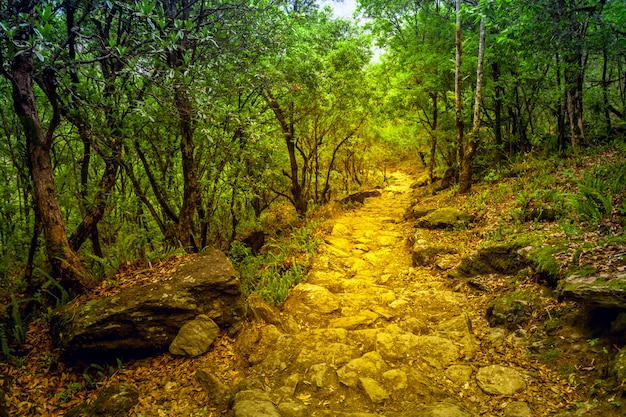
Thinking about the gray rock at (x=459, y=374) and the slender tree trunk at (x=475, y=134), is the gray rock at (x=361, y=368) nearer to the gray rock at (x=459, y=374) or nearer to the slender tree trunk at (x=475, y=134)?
the gray rock at (x=459, y=374)

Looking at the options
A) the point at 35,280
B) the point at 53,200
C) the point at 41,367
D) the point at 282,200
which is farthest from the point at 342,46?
the point at 41,367

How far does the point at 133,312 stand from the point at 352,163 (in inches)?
840

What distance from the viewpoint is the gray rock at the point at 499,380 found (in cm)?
400

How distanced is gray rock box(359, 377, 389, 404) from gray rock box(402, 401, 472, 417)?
1.26 feet

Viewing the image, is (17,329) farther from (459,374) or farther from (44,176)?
(459,374)

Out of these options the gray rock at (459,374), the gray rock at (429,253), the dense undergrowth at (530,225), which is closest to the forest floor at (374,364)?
the gray rock at (459,374)

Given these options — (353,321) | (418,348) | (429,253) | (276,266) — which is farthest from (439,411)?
(276,266)

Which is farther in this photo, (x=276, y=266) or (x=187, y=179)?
(x=276, y=266)

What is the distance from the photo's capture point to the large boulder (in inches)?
188

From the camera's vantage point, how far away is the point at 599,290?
13.2 feet

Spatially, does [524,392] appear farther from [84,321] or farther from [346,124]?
[346,124]

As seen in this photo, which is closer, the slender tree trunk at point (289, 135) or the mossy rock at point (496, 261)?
the mossy rock at point (496, 261)

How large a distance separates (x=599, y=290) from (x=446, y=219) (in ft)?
19.9

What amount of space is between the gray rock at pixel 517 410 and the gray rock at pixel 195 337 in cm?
416
